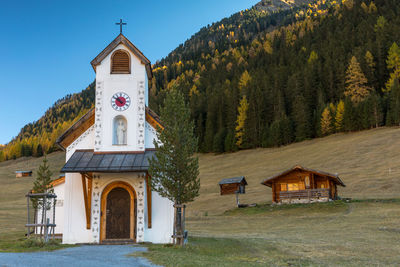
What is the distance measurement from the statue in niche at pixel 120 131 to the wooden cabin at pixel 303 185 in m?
26.3

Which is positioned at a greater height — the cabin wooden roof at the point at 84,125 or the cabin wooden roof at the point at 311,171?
the cabin wooden roof at the point at 84,125

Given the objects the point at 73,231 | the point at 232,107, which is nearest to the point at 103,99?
the point at 73,231

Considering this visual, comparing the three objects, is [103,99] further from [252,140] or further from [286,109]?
[286,109]

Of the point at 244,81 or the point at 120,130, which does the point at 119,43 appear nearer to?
the point at 120,130

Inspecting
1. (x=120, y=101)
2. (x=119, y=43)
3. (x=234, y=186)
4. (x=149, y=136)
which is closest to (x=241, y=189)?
(x=234, y=186)

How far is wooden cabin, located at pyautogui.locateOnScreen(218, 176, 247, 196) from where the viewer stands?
51.0m

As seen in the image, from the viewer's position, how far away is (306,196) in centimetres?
4194

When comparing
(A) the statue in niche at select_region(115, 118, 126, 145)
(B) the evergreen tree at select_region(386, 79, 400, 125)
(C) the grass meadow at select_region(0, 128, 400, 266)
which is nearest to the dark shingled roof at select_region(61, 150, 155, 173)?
(A) the statue in niche at select_region(115, 118, 126, 145)

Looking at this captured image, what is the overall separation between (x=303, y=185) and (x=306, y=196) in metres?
2.16

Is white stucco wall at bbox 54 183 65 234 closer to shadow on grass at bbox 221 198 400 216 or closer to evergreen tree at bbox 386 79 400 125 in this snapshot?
shadow on grass at bbox 221 198 400 216

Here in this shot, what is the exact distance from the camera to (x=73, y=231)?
19.6 metres

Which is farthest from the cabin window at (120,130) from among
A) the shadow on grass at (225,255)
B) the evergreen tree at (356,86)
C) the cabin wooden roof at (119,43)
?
the evergreen tree at (356,86)

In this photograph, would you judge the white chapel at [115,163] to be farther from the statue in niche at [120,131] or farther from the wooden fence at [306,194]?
the wooden fence at [306,194]

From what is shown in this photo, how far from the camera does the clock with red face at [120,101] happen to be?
2116 cm
